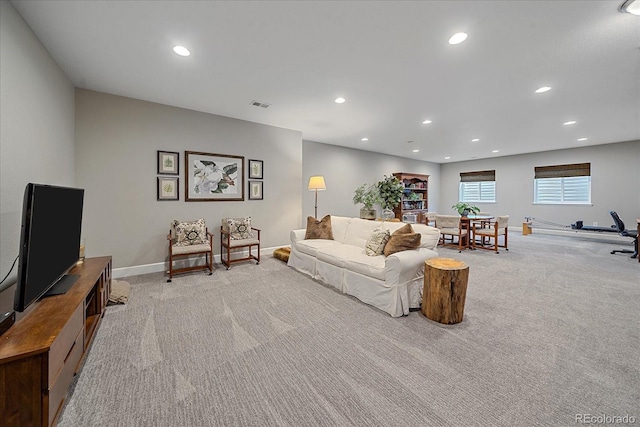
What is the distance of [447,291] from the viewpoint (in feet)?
7.86

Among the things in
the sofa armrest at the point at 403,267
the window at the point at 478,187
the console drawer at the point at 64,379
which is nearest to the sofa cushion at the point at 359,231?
the sofa armrest at the point at 403,267

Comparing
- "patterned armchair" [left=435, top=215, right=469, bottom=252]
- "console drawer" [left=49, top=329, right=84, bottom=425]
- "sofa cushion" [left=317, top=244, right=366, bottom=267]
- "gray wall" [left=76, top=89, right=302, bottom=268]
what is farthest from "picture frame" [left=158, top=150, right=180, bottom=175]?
"patterned armchair" [left=435, top=215, right=469, bottom=252]

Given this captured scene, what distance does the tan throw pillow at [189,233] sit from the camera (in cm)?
391

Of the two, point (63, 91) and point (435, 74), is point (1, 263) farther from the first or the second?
point (435, 74)

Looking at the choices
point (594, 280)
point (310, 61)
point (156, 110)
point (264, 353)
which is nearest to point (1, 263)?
point (264, 353)

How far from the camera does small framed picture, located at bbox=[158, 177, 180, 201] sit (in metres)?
3.99

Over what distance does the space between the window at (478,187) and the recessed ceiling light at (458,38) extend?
27.4ft

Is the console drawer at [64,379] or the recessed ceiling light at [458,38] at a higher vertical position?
the recessed ceiling light at [458,38]

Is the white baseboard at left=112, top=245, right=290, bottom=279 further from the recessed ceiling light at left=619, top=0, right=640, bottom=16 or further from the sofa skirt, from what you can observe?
the recessed ceiling light at left=619, top=0, right=640, bottom=16

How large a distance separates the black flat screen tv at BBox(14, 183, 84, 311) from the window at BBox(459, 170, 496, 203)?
36.0 feet

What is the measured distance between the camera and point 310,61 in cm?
276

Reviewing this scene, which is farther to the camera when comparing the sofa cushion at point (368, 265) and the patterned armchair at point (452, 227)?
the patterned armchair at point (452, 227)

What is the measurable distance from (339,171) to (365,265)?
15.4ft

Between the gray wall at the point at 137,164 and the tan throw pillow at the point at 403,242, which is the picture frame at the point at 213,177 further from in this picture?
the tan throw pillow at the point at 403,242
